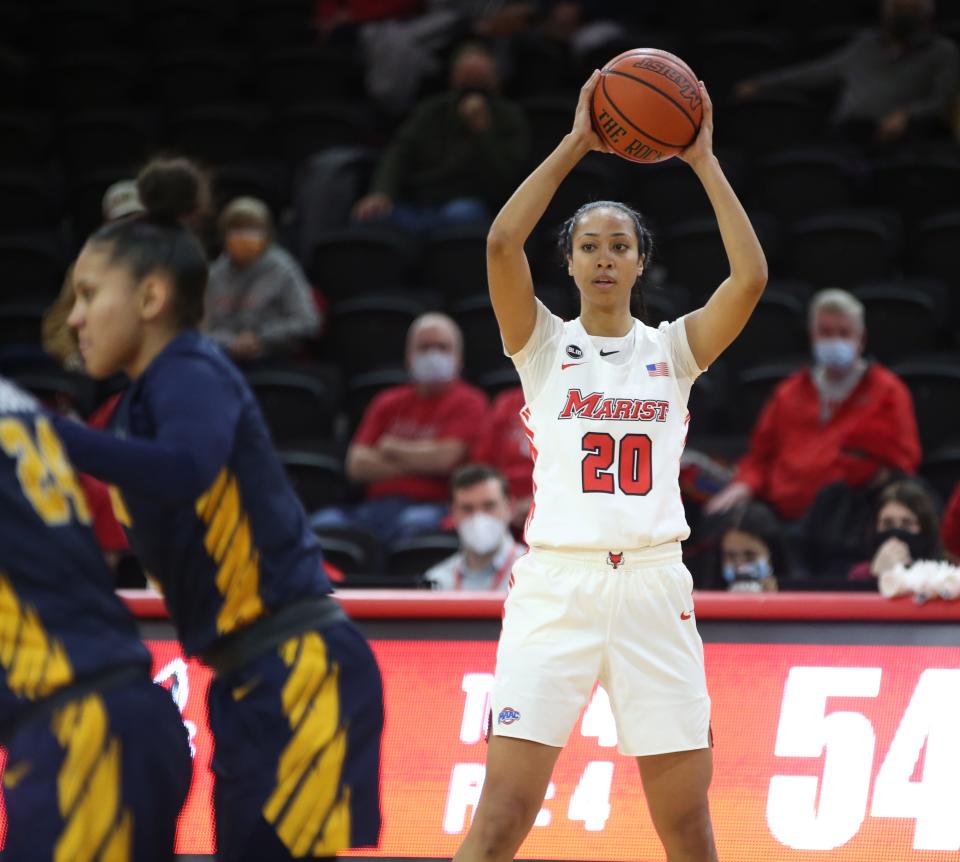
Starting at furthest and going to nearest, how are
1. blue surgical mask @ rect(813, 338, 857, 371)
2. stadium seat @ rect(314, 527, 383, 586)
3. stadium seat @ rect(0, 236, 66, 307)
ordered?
1. stadium seat @ rect(0, 236, 66, 307)
2. blue surgical mask @ rect(813, 338, 857, 371)
3. stadium seat @ rect(314, 527, 383, 586)

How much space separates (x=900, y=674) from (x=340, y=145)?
6808 millimetres

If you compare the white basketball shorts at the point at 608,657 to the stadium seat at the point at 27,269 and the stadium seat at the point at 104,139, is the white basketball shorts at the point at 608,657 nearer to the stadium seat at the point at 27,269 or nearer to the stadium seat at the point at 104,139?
the stadium seat at the point at 27,269

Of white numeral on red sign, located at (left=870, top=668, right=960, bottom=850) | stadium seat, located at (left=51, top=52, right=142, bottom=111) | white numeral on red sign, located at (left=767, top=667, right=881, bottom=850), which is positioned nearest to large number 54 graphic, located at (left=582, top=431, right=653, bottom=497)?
white numeral on red sign, located at (left=767, top=667, right=881, bottom=850)

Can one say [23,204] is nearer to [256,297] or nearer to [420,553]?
[256,297]

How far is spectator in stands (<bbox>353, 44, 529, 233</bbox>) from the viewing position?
922cm

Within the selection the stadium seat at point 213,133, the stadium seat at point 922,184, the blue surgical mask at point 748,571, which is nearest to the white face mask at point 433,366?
the blue surgical mask at point 748,571

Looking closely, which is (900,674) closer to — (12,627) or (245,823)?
(245,823)

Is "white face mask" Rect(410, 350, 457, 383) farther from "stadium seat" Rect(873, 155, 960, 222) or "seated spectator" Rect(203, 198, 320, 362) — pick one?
"stadium seat" Rect(873, 155, 960, 222)

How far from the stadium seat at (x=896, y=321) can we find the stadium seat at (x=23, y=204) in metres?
5.19

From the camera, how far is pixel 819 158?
904 centimetres

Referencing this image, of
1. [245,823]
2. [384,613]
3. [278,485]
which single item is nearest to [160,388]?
[278,485]

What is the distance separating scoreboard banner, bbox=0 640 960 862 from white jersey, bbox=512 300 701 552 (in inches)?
37.1

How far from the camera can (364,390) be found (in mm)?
8125

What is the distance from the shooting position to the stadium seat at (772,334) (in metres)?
8.00
